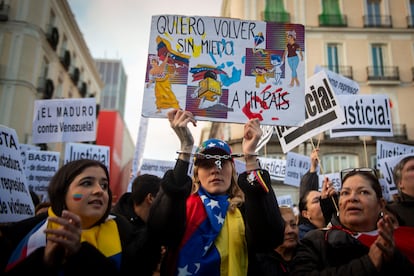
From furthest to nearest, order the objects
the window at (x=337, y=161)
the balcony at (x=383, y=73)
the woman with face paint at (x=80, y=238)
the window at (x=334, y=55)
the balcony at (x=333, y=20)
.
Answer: the balcony at (x=333, y=20) → the window at (x=334, y=55) → the balcony at (x=383, y=73) → the window at (x=337, y=161) → the woman with face paint at (x=80, y=238)

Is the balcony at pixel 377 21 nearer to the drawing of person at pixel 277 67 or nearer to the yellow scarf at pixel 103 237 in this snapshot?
the drawing of person at pixel 277 67

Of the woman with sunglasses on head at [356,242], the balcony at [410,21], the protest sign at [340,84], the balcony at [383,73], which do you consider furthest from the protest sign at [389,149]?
the balcony at [410,21]

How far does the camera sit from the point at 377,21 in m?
22.3

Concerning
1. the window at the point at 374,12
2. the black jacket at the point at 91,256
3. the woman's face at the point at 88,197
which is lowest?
the black jacket at the point at 91,256

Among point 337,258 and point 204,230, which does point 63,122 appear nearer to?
point 204,230

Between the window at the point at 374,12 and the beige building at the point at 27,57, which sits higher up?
the window at the point at 374,12

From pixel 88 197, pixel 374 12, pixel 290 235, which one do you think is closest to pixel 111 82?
pixel 374 12

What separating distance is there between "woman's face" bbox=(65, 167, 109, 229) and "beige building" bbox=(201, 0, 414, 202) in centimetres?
1888

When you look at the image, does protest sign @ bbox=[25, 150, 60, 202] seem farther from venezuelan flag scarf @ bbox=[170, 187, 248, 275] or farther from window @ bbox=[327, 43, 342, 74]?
window @ bbox=[327, 43, 342, 74]

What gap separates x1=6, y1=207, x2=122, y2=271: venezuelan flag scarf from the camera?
6.66 ft

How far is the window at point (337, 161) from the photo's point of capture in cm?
2055

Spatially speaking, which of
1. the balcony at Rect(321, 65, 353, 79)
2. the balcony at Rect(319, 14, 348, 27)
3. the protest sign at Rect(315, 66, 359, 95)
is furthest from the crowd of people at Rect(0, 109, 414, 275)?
the balcony at Rect(319, 14, 348, 27)

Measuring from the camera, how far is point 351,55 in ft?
72.1

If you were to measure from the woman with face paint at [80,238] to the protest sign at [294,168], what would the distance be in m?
5.84
